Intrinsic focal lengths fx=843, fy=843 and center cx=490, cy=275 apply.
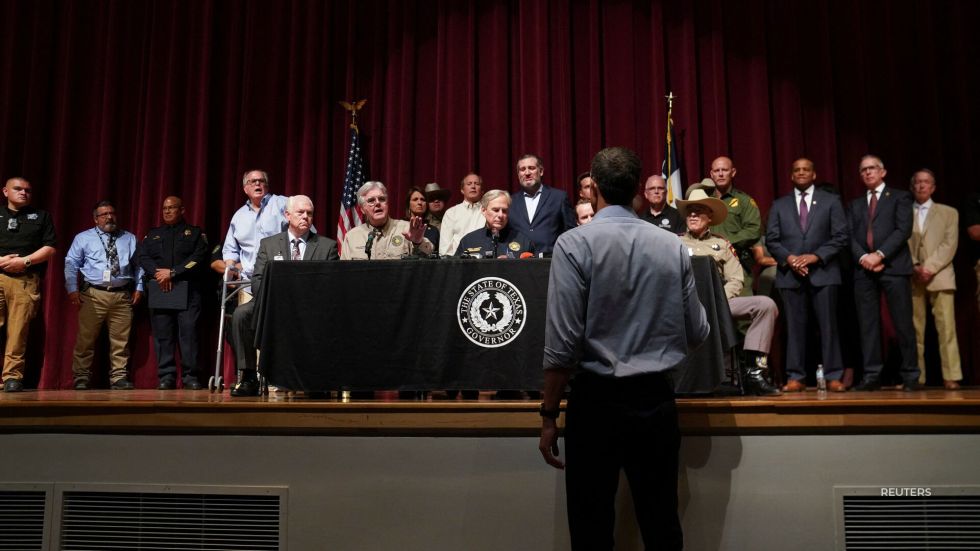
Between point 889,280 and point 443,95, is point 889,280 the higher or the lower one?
the lower one

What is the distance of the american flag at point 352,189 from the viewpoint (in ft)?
25.1

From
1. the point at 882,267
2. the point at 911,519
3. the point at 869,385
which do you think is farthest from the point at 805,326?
the point at 911,519

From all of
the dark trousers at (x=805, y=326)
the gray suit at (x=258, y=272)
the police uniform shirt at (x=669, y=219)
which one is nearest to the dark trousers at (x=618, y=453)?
the gray suit at (x=258, y=272)

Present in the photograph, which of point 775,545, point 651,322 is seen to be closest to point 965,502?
point 775,545

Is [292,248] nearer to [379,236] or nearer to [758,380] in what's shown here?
[379,236]

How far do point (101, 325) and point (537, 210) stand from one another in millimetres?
4367

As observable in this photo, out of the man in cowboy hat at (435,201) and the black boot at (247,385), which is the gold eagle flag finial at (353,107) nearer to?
the man in cowboy hat at (435,201)

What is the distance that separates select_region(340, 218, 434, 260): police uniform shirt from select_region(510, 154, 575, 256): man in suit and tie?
3.78ft

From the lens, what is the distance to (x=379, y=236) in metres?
5.42

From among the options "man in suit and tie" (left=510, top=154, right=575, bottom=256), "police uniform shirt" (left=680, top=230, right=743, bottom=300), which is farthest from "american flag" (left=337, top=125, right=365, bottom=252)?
"police uniform shirt" (left=680, top=230, right=743, bottom=300)

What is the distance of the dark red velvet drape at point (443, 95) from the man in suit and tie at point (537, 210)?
1446 millimetres

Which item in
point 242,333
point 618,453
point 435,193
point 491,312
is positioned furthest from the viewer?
point 435,193

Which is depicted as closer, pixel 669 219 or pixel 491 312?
pixel 491 312

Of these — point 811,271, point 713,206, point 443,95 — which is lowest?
point 811,271
